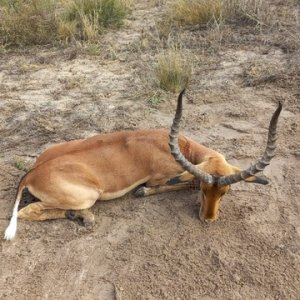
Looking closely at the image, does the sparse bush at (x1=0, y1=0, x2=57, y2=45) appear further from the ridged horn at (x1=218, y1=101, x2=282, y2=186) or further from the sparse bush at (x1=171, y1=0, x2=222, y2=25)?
the ridged horn at (x1=218, y1=101, x2=282, y2=186)

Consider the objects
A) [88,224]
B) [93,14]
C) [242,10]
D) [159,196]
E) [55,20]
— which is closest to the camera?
[88,224]

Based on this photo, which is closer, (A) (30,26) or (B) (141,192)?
(B) (141,192)

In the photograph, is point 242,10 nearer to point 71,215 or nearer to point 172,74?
point 172,74

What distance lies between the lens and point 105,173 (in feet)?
18.5

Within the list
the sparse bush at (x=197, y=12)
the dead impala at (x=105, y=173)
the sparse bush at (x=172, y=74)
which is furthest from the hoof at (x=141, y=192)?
the sparse bush at (x=197, y=12)

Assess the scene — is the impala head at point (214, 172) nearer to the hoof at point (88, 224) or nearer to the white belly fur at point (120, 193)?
the white belly fur at point (120, 193)

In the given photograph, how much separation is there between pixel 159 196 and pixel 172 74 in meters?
2.64

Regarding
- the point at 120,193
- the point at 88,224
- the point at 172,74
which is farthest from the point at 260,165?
the point at 172,74

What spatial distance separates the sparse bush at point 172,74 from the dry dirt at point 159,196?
189 mm

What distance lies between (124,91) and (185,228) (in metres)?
3.42

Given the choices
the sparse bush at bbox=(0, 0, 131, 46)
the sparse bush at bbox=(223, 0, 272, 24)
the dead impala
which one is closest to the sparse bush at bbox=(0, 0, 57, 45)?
the sparse bush at bbox=(0, 0, 131, 46)

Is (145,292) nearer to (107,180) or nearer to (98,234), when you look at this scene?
(98,234)

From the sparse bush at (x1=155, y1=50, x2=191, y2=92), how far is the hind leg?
3.15 meters

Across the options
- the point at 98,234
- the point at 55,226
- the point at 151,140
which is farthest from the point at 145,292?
the point at 151,140
